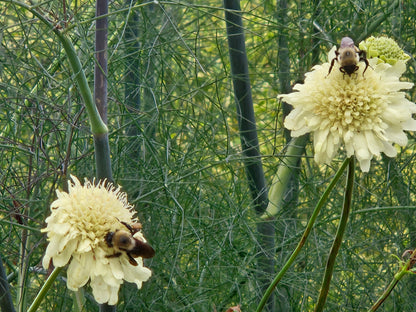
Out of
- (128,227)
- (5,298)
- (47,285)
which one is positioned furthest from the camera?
(5,298)

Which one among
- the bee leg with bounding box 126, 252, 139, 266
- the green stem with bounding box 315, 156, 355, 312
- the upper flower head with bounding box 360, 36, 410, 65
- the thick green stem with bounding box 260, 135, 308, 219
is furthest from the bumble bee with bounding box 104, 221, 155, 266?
the thick green stem with bounding box 260, 135, 308, 219

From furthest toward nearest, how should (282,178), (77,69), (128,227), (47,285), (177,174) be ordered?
1. (282,178)
2. (177,174)
3. (77,69)
4. (128,227)
5. (47,285)

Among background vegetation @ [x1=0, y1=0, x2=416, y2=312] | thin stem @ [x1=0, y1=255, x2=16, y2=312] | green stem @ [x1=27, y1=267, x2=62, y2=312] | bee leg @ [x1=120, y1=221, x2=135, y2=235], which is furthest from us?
background vegetation @ [x1=0, y1=0, x2=416, y2=312]

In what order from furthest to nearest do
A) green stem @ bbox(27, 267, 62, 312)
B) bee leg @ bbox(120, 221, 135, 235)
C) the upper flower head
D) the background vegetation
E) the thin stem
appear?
the background vegetation
the thin stem
the upper flower head
bee leg @ bbox(120, 221, 135, 235)
green stem @ bbox(27, 267, 62, 312)

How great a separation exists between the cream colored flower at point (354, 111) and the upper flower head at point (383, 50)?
8cm

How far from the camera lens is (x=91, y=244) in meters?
0.76

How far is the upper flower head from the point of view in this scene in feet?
3.15

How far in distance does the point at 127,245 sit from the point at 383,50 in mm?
500

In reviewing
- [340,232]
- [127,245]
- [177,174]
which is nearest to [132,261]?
[127,245]

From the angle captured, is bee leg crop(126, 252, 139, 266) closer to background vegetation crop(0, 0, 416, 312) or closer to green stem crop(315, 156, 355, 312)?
green stem crop(315, 156, 355, 312)

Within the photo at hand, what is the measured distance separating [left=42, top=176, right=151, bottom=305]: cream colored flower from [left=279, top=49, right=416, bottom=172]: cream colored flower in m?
0.26

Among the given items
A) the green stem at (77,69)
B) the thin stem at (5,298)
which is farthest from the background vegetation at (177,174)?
the green stem at (77,69)

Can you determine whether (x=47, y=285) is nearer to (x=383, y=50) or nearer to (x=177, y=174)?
(x=383, y=50)

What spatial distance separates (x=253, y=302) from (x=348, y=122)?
1025 millimetres
